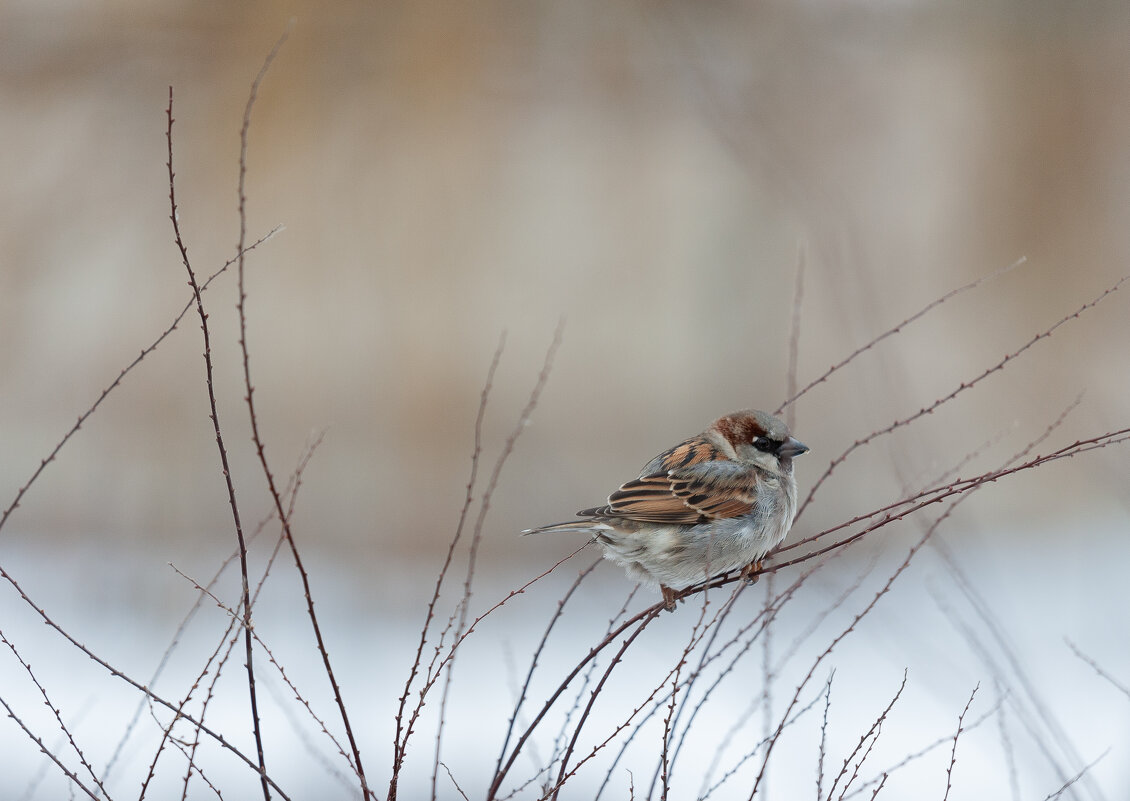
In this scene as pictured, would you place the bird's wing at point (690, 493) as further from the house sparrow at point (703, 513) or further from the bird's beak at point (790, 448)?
the bird's beak at point (790, 448)

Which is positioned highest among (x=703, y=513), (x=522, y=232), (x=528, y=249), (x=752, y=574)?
(x=522, y=232)

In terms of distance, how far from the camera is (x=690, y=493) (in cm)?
268

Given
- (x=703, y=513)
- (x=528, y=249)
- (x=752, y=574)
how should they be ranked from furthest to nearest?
1. (x=528, y=249)
2. (x=703, y=513)
3. (x=752, y=574)

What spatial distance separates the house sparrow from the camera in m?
2.59

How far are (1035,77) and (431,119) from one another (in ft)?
14.8

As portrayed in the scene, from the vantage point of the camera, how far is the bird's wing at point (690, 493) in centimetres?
263

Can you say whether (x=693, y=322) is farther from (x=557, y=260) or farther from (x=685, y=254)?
(x=557, y=260)

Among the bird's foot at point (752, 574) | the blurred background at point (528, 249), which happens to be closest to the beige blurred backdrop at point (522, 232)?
the blurred background at point (528, 249)

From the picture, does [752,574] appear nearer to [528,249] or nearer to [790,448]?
[790,448]

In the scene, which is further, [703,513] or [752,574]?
[703,513]

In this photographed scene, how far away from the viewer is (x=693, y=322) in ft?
24.2

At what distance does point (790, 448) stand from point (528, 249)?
4.79 meters

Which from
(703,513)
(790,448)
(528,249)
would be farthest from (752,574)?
(528,249)

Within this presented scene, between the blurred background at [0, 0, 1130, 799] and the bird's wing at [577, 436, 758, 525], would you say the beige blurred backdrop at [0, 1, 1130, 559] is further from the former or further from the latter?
A: the bird's wing at [577, 436, 758, 525]
